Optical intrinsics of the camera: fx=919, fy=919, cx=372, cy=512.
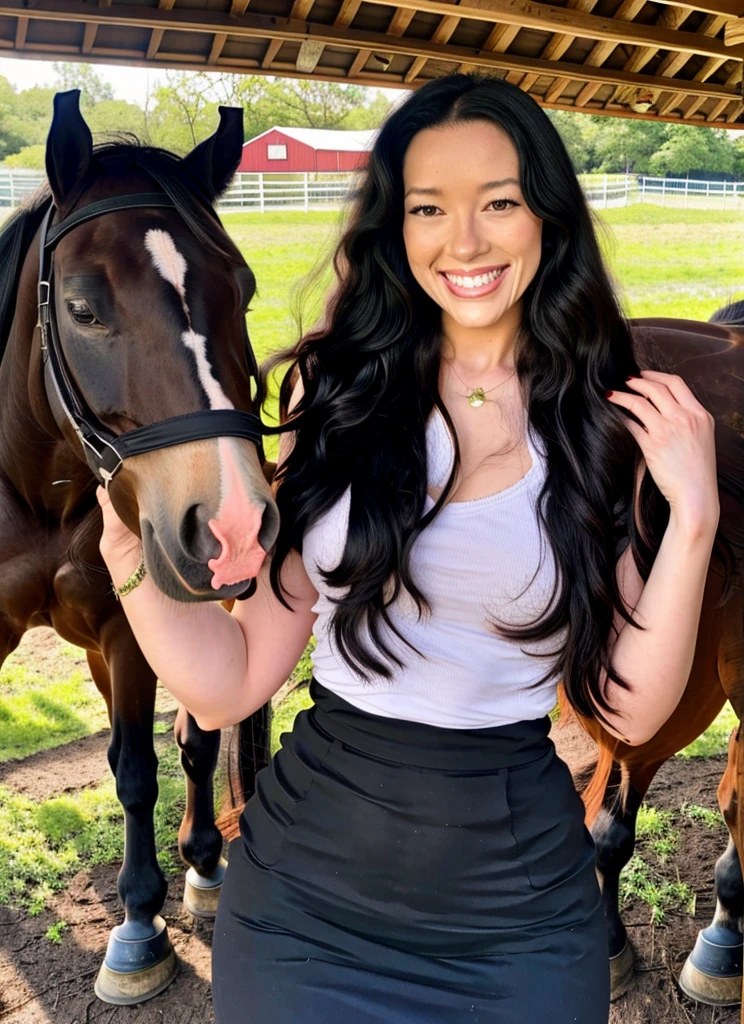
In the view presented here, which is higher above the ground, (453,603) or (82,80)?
(82,80)

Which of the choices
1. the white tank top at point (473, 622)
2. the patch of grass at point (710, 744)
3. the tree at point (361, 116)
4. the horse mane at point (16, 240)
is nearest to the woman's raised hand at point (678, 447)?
the white tank top at point (473, 622)

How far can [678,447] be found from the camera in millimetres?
1451

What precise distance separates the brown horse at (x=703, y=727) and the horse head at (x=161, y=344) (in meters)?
1.21

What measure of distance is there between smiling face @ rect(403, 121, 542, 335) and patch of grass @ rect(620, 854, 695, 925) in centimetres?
223

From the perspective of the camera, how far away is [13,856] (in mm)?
3107

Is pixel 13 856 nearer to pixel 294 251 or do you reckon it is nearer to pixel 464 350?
pixel 464 350

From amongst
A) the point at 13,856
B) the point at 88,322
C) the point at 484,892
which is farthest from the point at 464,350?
the point at 13,856

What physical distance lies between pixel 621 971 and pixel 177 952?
51.6 inches

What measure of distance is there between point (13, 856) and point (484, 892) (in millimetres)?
2263

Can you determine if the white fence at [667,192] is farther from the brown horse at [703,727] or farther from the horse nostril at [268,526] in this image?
the horse nostril at [268,526]

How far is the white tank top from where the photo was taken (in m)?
1.50

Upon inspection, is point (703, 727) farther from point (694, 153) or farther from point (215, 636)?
point (694, 153)

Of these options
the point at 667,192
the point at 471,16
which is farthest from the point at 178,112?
the point at 667,192

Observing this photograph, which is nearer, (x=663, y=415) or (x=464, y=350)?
A: (x=663, y=415)
